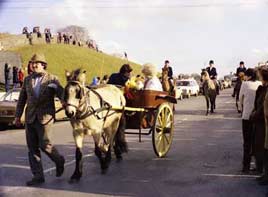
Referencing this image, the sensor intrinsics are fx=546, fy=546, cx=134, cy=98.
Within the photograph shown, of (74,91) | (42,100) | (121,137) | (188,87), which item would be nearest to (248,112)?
(121,137)

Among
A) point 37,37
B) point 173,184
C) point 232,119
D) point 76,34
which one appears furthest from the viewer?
point 76,34

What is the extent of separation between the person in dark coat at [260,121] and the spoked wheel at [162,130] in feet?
7.59

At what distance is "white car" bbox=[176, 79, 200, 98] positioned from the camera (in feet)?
149

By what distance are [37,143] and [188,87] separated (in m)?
37.8

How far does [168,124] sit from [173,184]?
339cm

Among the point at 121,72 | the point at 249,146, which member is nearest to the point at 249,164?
the point at 249,146

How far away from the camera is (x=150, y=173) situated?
31.7 feet

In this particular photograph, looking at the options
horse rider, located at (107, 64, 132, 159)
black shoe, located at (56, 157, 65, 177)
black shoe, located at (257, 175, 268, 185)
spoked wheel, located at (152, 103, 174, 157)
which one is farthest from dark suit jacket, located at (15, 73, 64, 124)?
black shoe, located at (257, 175, 268, 185)

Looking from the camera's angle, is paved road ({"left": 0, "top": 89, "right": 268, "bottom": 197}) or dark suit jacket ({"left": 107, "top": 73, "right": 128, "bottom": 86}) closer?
paved road ({"left": 0, "top": 89, "right": 268, "bottom": 197})

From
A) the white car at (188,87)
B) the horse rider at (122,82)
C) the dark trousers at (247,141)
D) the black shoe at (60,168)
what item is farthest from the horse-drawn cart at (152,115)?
the white car at (188,87)

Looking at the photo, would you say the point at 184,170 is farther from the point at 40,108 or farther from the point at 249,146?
the point at 40,108

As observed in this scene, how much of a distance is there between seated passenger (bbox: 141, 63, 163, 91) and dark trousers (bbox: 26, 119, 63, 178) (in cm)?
316

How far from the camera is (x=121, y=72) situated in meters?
12.2

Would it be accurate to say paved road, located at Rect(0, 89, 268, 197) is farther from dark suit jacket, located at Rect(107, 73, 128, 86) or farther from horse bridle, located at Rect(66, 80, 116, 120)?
dark suit jacket, located at Rect(107, 73, 128, 86)
